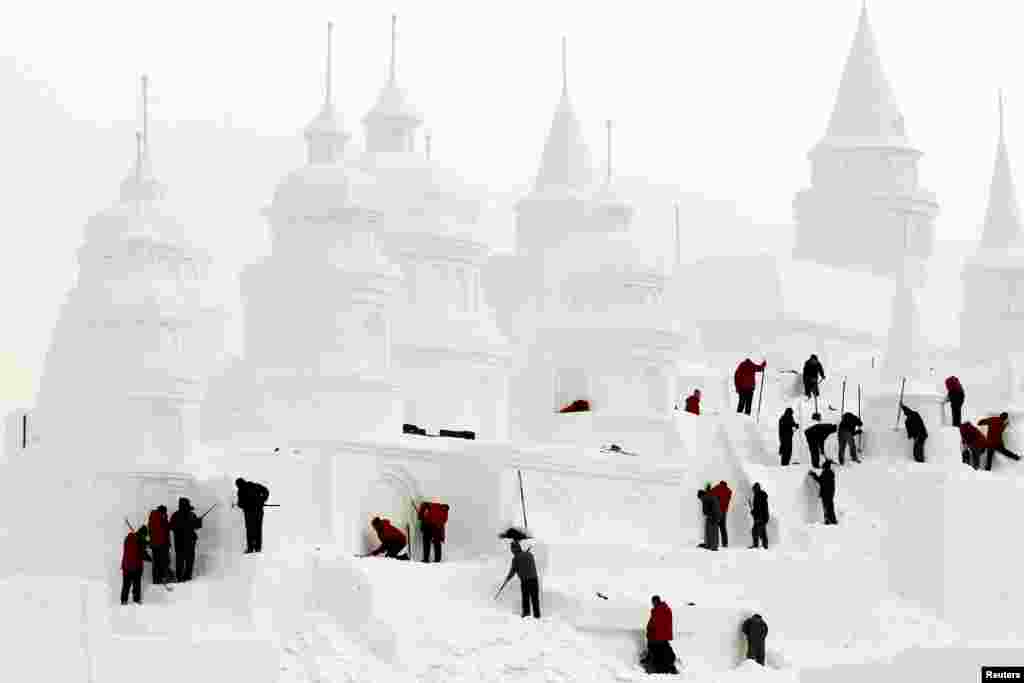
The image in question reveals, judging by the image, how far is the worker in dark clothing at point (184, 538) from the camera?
4456cm

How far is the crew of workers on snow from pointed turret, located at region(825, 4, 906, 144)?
1704cm

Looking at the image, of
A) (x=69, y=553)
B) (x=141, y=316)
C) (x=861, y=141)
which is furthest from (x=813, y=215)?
(x=69, y=553)

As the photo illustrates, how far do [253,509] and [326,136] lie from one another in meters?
12.0

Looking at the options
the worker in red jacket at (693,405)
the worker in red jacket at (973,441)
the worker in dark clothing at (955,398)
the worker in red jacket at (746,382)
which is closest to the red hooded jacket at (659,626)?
the worker in red jacket at (746,382)

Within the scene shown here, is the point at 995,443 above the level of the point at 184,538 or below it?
above

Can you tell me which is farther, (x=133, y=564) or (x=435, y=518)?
(x=435, y=518)

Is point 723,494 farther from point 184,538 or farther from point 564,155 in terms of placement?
point 564,155

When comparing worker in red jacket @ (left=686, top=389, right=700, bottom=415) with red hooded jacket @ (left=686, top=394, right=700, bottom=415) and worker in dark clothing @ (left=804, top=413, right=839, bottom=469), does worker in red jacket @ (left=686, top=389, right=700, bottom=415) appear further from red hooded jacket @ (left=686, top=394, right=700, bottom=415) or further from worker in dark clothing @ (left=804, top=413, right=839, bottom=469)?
worker in dark clothing @ (left=804, top=413, right=839, bottom=469)

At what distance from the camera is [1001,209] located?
2761 inches

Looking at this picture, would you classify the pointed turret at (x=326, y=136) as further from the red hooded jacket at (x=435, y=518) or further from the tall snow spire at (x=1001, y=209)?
the tall snow spire at (x=1001, y=209)

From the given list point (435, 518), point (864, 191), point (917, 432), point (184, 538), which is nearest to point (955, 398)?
point (917, 432)

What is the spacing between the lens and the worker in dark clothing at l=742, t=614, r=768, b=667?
45.9 m

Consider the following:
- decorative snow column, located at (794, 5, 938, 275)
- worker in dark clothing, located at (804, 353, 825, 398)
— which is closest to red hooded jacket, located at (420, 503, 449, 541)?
worker in dark clothing, located at (804, 353, 825, 398)

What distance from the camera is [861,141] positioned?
72.4 metres
